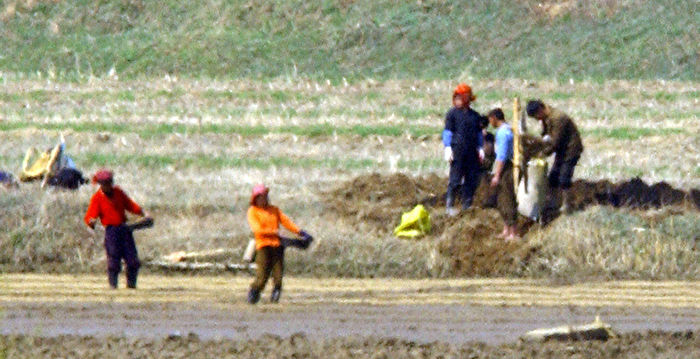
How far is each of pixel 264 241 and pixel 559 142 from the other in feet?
15.2

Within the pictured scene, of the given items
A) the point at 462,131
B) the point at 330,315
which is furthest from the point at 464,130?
the point at 330,315

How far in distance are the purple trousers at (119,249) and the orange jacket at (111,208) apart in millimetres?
70

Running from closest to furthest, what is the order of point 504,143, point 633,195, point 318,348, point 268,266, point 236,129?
point 318,348 < point 268,266 < point 504,143 < point 633,195 < point 236,129

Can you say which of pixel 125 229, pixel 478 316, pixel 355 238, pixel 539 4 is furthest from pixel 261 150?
pixel 539 4

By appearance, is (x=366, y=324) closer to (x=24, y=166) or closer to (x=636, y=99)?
(x=24, y=166)

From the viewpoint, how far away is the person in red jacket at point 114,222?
1555 cm

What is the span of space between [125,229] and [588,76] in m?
19.9

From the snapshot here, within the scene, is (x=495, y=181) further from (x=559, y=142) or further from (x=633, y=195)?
(x=633, y=195)

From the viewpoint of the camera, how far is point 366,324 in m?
13.2

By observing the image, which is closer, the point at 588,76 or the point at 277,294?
the point at 277,294

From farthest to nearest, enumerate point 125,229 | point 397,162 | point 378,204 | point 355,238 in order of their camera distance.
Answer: point 397,162
point 378,204
point 355,238
point 125,229

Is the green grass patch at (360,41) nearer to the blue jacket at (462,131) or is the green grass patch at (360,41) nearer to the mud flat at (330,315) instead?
the blue jacket at (462,131)

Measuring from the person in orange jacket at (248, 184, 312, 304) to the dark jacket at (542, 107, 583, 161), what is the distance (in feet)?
14.4

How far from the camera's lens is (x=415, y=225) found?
17859 millimetres
